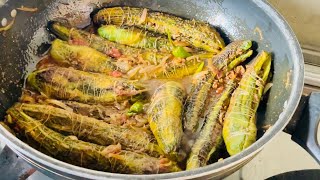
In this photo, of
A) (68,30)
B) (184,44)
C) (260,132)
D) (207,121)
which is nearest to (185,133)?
(207,121)

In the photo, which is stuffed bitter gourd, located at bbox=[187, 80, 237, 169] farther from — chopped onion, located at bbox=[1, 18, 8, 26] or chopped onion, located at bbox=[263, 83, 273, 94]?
chopped onion, located at bbox=[1, 18, 8, 26]

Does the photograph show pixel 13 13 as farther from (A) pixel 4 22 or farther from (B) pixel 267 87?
(B) pixel 267 87

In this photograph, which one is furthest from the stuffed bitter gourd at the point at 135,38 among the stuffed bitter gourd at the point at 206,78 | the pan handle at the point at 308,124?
the pan handle at the point at 308,124

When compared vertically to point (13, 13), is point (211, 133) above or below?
below

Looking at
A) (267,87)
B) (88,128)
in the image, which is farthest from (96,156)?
(267,87)

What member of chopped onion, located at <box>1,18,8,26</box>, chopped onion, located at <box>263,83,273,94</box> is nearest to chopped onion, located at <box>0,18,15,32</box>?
chopped onion, located at <box>1,18,8,26</box>
